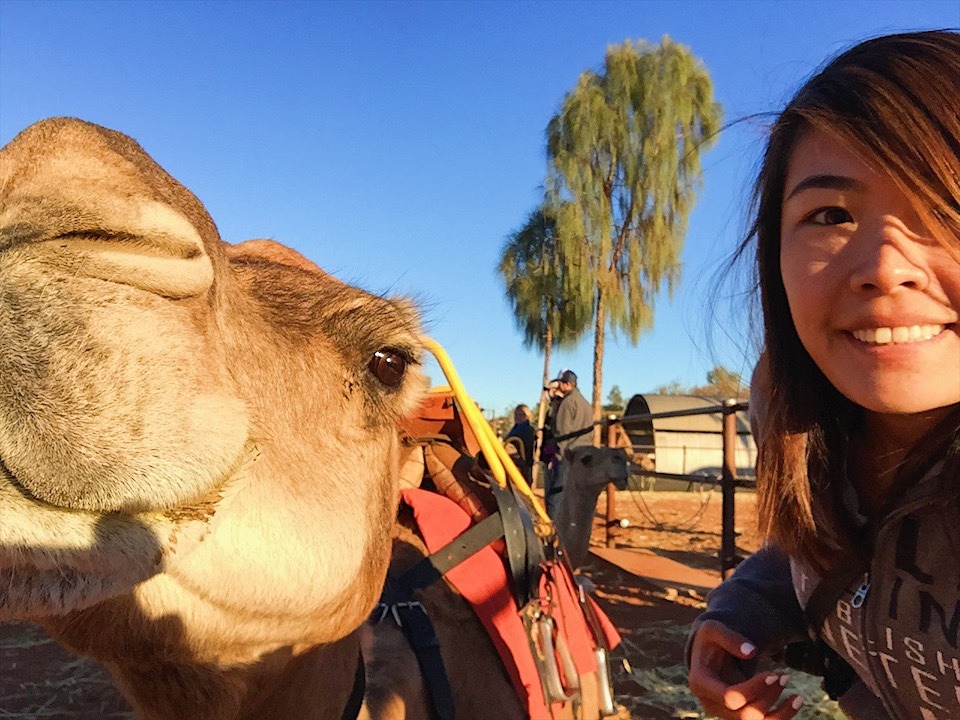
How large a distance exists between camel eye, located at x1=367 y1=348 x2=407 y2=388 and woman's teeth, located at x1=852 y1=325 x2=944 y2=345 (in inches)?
31.1

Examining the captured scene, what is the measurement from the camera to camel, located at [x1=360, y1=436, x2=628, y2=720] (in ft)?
5.06

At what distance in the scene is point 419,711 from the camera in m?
1.55

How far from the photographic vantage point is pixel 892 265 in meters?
0.93

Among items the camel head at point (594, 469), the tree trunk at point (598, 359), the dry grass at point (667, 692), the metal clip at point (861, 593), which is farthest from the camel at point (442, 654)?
the tree trunk at point (598, 359)

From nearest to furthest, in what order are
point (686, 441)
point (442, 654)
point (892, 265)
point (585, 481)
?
point (892, 265) < point (442, 654) < point (585, 481) < point (686, 441)

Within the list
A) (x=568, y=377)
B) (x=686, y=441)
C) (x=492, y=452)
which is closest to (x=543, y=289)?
(x=686, y=441)

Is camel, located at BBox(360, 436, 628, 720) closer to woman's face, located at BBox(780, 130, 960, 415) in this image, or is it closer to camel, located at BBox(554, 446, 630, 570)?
woman's face, located at BBox(780, 130, 960, 415)

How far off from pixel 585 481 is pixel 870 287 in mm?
5670

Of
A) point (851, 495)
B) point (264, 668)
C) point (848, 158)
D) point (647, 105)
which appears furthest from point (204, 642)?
→ point (647, 105)

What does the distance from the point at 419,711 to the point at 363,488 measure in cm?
64

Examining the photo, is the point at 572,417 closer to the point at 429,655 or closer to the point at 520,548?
the point at 520,548

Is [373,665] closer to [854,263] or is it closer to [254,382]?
[254,382]

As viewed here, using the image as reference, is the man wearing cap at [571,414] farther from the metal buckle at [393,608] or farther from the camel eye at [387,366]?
the camel eye at [387,366]

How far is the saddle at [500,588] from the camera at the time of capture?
1737 millimetres
